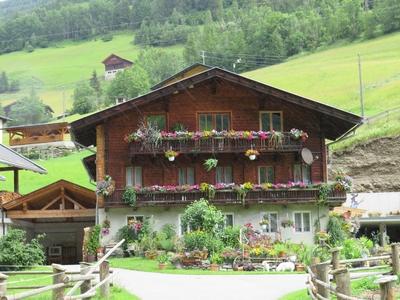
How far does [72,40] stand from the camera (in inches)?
7638

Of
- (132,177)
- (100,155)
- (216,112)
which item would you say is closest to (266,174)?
(216,112)

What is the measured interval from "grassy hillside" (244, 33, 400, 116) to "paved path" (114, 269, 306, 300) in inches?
1894

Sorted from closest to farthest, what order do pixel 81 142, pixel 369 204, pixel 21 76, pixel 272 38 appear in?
1. pixel 81 142
2. pixel 369 204
3. pixel 272 38
4. pixel 21 76

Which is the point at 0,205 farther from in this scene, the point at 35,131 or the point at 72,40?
the point at 72,40

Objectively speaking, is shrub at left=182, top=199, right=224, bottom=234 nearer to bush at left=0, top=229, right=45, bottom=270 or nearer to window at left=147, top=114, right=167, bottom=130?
window at left=147, top=114, right=167, bottom=130

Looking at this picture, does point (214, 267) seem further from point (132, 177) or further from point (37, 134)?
point (37, 134)

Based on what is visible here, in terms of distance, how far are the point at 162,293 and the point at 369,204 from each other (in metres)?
33.0

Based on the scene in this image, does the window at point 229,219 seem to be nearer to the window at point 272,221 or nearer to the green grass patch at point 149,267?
the window at point 272,221

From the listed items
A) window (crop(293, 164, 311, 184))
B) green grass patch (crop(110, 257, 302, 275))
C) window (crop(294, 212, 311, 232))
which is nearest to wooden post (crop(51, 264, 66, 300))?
green grass patch (crop(110, 257, 302, 275))

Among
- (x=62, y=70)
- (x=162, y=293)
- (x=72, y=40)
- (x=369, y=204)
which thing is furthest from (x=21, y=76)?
(x=162, y=293)

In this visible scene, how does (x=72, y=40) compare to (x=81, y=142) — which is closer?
(x=81, y=142)

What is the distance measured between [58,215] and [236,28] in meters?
122

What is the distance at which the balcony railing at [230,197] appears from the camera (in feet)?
121

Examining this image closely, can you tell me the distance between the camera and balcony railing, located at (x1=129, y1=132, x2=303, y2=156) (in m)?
37.2
